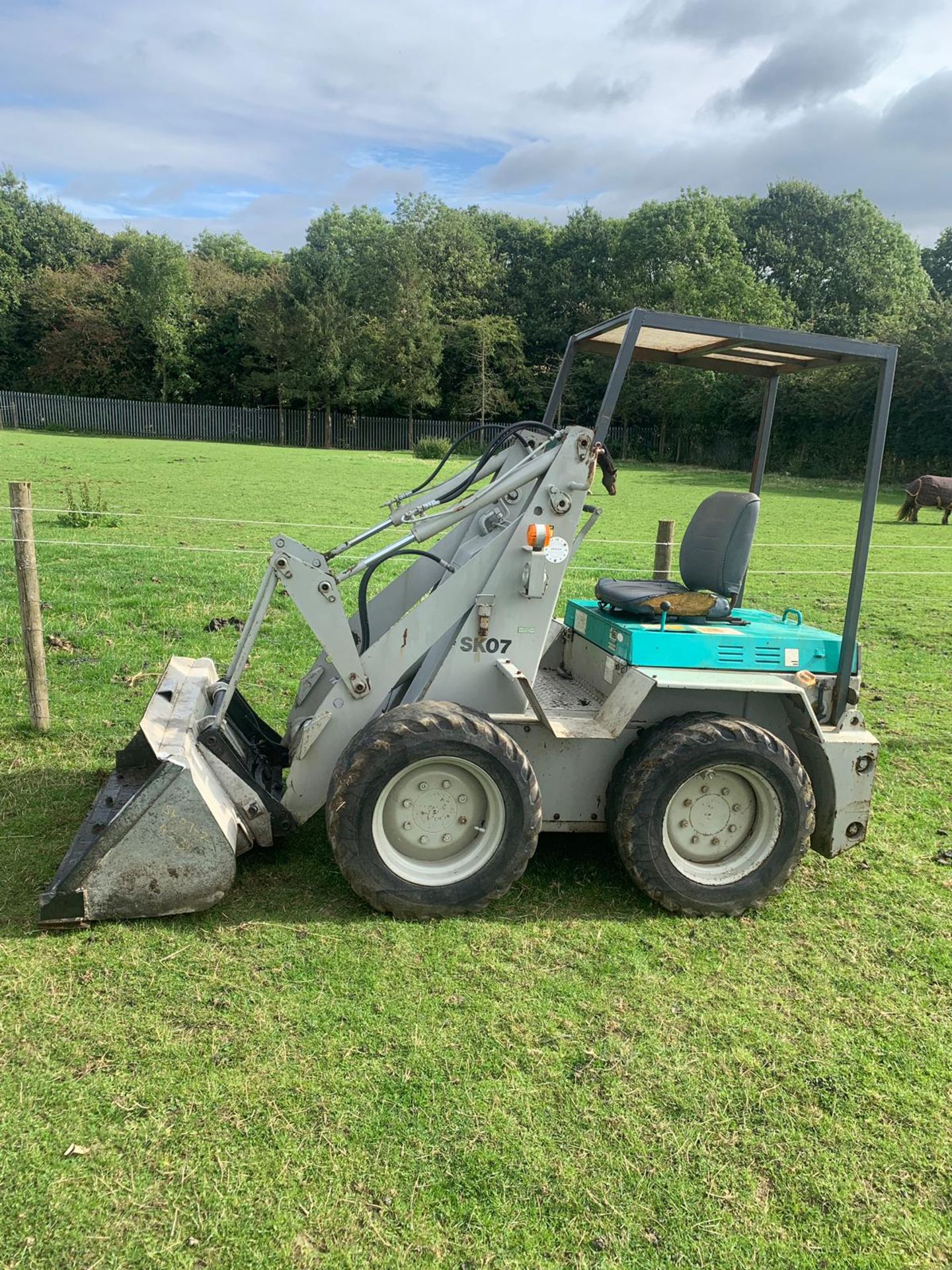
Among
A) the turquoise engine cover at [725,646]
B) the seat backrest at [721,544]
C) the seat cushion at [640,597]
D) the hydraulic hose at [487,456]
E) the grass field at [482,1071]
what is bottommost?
the grass field at [482,1071]

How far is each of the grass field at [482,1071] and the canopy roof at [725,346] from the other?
2722 millimetres

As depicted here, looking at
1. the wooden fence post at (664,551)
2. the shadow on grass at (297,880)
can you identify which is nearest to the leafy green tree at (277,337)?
the wooden fence post at (664,551)

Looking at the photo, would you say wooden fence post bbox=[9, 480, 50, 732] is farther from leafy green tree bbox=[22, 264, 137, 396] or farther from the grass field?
leafy green tree bbox=[22, 264, 137, 396]

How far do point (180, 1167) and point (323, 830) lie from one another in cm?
233

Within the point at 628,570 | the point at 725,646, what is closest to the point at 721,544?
the point at 725,646

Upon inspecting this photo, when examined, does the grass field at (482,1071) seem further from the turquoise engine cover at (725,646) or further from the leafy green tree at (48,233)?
the leafy green tree at (48,233)

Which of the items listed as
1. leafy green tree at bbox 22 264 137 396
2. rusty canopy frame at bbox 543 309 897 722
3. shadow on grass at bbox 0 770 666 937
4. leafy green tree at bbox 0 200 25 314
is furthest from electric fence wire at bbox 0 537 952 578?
leafy green tree at bbox 0 200 25 314

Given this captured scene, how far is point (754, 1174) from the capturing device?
290 centimetres

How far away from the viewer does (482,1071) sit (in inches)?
128

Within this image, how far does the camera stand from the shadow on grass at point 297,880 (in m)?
4.16

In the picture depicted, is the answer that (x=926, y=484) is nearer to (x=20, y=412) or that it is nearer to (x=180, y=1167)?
(x=180, y=1167)

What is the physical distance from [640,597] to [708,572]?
471 mm

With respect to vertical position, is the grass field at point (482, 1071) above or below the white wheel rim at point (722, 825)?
below

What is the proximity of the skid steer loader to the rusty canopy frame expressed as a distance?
0.06ft
